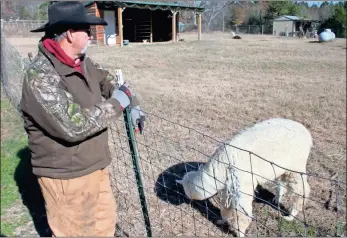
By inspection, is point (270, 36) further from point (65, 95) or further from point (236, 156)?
point (65, 95)

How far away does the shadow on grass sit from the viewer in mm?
3643

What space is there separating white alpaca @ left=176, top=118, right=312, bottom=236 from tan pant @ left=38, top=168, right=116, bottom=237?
41.4 inches

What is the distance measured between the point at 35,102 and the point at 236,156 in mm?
1944

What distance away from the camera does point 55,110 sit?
200 centimetres

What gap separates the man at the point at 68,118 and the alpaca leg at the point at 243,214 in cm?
132

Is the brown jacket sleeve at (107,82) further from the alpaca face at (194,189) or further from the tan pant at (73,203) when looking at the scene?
the alpaca face at (194,189)

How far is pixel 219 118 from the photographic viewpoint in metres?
6.88

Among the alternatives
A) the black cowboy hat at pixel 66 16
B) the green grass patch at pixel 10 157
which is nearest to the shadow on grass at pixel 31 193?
the green grass patch at pixel 10 157

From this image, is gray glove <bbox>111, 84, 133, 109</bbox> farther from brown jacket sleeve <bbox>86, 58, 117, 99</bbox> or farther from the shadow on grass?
the shadow on grass

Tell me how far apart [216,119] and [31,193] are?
363 cm

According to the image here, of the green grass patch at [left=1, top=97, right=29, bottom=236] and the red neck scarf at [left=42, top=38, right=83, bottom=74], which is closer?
the red neck scarf at [left=42, top=38, right=83, bottom=74]

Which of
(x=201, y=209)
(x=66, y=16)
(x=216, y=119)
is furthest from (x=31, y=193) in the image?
(x=216, y=119)

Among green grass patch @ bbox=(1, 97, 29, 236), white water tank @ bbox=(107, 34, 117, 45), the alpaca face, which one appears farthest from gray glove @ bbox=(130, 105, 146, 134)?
white water tank @ bbox=(107, 34, 117, 45)

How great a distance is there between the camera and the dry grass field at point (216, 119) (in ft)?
12.3
